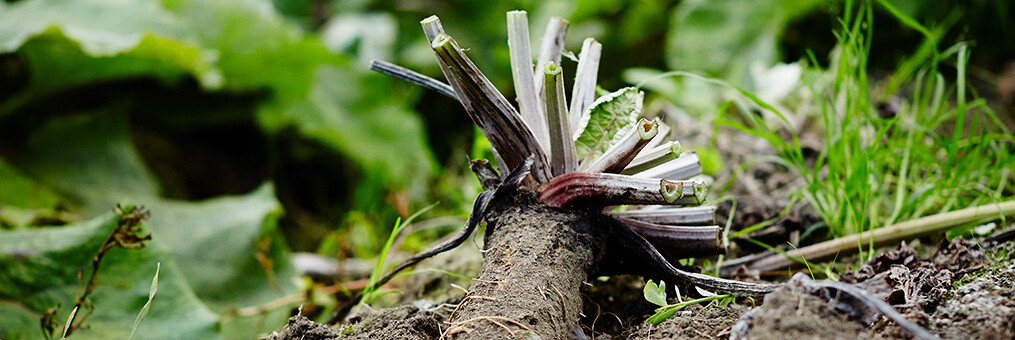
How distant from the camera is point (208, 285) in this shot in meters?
1.67

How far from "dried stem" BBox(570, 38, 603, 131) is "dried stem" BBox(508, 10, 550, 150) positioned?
0.08 meters

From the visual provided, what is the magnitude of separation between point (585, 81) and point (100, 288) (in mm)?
990

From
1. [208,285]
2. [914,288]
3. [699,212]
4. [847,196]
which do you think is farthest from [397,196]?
[914,288]

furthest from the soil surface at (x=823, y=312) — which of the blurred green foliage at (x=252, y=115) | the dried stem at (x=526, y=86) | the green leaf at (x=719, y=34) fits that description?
the green leaf at (x=719, y=34)

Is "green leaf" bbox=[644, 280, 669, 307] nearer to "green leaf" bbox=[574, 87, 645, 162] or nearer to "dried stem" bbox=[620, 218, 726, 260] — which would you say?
"dried stem" bbox=[620, 218, 726, 260]

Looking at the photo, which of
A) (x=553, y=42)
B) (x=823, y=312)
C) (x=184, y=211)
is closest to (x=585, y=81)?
(x=553, y=42)

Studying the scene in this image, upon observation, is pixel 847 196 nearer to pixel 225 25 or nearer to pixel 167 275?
pixel 167 275

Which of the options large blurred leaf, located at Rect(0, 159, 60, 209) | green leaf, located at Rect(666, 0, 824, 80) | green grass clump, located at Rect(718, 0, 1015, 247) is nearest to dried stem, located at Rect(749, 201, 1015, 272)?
green grass clump, located at Rect(718, 0, 1015, 247)

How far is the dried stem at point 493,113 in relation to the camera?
78cm

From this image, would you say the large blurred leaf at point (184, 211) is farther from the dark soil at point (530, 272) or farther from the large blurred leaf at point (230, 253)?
the dark soil at point (530, 272)

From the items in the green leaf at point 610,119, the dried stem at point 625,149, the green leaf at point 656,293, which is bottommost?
the green leaf at point 656,293

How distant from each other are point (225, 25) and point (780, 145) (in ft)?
7.08

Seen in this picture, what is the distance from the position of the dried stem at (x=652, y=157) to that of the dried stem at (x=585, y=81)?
127mm

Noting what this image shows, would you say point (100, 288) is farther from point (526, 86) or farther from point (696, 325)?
point (696, 325)
